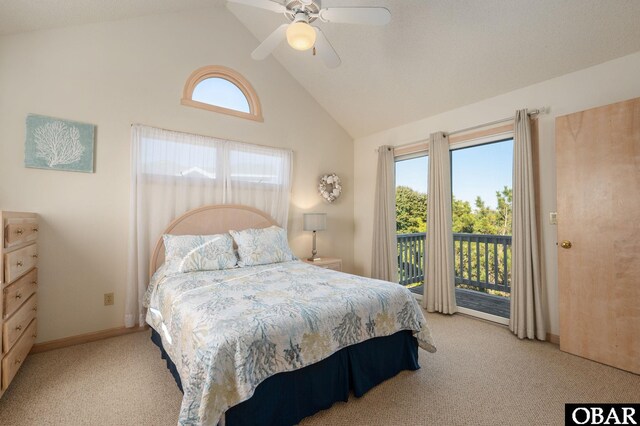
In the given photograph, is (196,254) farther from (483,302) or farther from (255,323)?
(483,302)

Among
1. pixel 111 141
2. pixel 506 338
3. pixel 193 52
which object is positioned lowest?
pixel 506 338

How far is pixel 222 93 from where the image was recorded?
3549 mm

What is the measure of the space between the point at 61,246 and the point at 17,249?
72 cm

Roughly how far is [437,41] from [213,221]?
3028 millimetres

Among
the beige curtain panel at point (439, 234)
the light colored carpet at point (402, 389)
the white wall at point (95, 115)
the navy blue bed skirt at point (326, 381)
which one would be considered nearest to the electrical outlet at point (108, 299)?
the white wall at point (95, 115)

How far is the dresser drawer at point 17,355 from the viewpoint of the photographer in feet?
5.62

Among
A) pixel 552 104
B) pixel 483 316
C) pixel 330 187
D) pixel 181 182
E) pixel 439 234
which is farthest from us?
pixel 330 187

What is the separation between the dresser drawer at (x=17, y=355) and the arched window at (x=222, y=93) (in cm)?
248

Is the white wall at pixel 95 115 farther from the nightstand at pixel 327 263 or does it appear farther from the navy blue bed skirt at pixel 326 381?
the nightstand at pixel 327 263

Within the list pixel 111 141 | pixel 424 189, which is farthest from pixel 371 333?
pixel 111 141

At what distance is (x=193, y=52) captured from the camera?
3318 millimetres

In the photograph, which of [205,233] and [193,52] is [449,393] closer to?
[205,233]

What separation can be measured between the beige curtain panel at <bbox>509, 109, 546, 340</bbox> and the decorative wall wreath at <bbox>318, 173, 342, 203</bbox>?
2.28 meters

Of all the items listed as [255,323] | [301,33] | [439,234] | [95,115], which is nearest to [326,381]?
[255,323]
